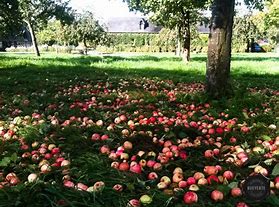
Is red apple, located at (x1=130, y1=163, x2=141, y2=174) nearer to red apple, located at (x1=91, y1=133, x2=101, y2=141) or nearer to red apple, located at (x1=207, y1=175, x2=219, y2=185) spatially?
red apple, located at (x1=207, y1=175, x2=219, y2=185)

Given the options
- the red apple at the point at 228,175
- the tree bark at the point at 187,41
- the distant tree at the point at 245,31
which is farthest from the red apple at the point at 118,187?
the distant tree at the point at 245,31

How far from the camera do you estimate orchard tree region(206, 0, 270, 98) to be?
580cm

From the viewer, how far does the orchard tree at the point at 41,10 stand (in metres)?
29.4

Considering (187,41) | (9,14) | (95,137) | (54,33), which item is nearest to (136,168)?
(95,137)

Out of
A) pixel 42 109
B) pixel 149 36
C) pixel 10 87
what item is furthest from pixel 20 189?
pixel 149 36

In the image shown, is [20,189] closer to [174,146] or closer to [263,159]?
[174,146]

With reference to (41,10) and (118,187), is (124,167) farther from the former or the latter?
(41,10)

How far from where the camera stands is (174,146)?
335 centimetres

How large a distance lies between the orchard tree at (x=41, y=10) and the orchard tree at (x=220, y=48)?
2594 centimetres

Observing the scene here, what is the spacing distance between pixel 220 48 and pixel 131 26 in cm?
7034

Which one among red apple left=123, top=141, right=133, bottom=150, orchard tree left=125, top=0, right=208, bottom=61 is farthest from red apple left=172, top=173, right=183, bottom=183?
orchard tree left=125, top=0, right=208, bottom=61

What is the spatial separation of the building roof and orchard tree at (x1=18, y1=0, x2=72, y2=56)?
139 ft

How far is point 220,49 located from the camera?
5.88 metres

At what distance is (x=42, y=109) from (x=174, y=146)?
2.89 meters
